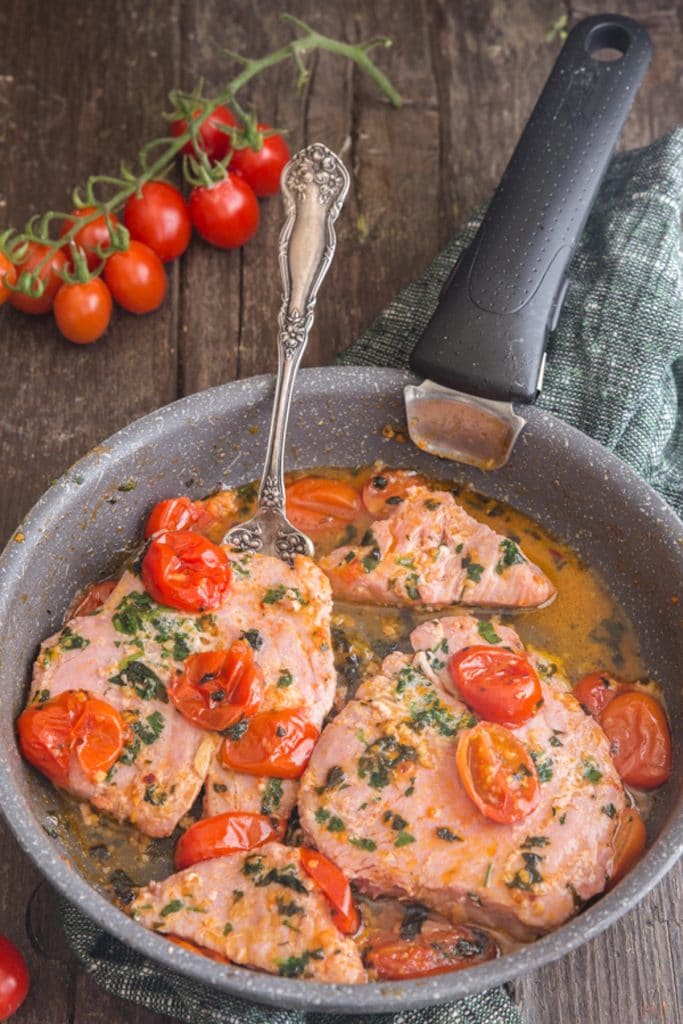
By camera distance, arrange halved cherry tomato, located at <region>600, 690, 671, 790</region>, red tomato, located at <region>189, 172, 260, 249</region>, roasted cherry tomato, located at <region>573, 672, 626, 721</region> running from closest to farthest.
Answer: halved cherry tomato, located at <region>600, 690, 671, 790</region>, roasted cherry tomato, located at <region>573, 672, 626, 721</region>, red tomato, located at <region>189, 172, 260, 249</region>

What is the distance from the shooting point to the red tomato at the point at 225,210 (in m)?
4.93

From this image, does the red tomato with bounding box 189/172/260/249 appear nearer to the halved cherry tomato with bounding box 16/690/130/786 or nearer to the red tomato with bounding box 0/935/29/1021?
the halved cherry tomato with bounding box 16/690/130/786

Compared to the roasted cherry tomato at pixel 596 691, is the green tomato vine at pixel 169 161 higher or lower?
higher

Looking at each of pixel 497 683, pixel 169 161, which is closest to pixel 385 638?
pixel 497 683

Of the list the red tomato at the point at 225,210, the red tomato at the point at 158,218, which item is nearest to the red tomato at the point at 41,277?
the red tomato at the point at 158,218

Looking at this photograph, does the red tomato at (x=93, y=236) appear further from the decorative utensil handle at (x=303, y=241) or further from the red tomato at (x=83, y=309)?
the decorative utensil handle at (x=303, y=241)

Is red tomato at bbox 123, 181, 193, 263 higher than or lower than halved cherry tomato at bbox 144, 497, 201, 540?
higher

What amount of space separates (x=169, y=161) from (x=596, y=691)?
2.86 metres

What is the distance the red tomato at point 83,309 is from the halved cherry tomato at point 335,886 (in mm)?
2218

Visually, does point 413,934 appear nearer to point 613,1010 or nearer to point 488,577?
point 613,1010

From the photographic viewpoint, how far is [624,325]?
4.58 meters

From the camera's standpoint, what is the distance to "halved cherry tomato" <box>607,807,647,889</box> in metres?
3.66

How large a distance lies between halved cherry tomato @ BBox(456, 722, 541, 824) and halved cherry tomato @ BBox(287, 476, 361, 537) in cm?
98

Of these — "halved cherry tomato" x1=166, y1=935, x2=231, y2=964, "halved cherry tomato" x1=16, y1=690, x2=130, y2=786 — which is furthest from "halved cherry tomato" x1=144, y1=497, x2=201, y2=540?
"halved cherry tomato" x1=166, y1=935, x2=231, y2=964
